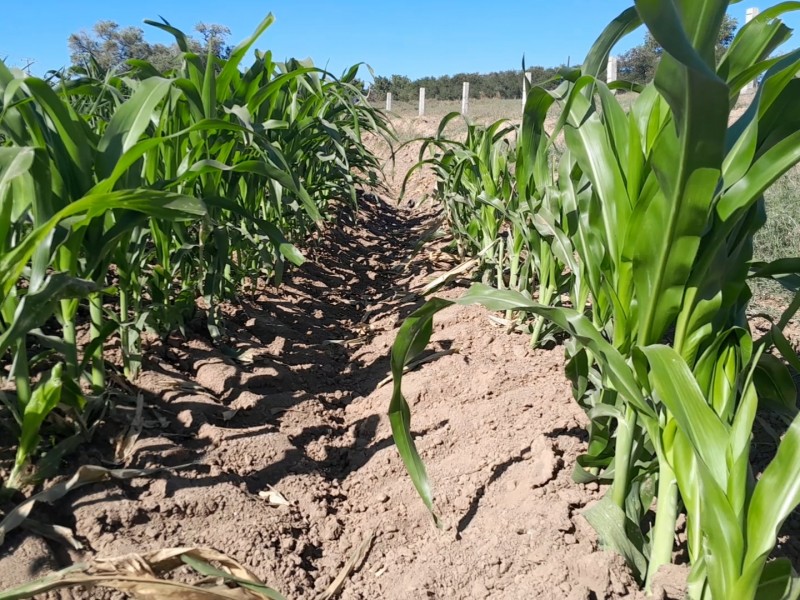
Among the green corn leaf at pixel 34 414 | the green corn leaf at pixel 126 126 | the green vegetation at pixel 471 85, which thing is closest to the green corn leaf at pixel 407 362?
the green corn leaf at pixel 34 414

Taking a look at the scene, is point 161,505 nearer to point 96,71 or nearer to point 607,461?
point 607,461

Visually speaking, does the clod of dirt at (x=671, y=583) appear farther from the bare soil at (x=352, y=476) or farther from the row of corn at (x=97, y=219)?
the row of corn at (x=97, y=219)

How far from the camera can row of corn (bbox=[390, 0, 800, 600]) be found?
957mm

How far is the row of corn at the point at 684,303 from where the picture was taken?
96 cm

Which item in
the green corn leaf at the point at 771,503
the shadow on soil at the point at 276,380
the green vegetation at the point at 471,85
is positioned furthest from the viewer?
the green vegetation at the point at 471,85

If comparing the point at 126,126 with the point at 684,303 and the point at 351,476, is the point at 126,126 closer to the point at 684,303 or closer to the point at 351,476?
the point at 351,476

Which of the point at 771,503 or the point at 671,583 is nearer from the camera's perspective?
the point at 771,503

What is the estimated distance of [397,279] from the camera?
446 centimetres

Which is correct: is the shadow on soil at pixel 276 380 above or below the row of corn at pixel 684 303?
below

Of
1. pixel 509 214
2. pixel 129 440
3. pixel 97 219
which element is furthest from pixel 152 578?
pixel 509 214

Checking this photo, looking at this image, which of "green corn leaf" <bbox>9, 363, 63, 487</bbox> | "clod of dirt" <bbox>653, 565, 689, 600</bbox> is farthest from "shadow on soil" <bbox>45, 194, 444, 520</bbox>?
"clod of dirt" <bbox>653, 565, 689, 600</bbox>

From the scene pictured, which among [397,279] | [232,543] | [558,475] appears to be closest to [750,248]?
[558,475]

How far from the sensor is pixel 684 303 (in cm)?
119

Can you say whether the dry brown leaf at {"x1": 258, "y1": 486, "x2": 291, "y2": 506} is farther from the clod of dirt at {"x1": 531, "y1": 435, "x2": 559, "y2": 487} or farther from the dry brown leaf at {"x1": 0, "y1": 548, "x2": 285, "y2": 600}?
the clod of dirt at {"x1": 531, "y1": 435, "x2": 559, "y2": 487}
